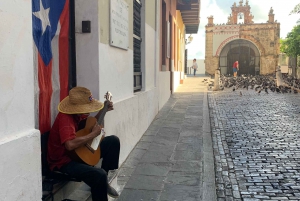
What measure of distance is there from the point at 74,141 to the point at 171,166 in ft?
7.89

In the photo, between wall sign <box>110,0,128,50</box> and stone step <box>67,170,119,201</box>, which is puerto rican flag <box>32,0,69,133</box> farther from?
wall sign <box>110,0,128,50</box>

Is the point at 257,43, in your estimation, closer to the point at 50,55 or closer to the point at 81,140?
the point at 50,55

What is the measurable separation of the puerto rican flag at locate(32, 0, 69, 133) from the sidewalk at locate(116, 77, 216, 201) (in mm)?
1428

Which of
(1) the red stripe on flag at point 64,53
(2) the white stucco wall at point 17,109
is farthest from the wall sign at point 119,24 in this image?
(2) the white stucco wall at point 17,109

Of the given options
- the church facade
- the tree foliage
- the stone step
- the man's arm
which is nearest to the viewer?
the man's arm

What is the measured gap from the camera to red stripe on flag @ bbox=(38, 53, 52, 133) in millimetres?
3283

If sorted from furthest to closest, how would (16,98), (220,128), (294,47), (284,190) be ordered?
(294,47) < (220,128) < (284,190) < (16,98)

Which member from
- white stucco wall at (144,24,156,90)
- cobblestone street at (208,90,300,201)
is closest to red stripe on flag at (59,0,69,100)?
cobblestone street at (208,90,300,201)

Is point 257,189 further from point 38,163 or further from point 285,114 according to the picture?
point 285,114

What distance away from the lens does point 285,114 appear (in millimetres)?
9828

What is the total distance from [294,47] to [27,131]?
69.3 feet

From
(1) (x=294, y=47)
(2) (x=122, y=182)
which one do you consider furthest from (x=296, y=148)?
(1) (x=294, y=47)

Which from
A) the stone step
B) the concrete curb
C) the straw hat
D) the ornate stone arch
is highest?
the ornate stone arch

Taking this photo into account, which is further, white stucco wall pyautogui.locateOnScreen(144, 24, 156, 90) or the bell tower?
the bell tower
